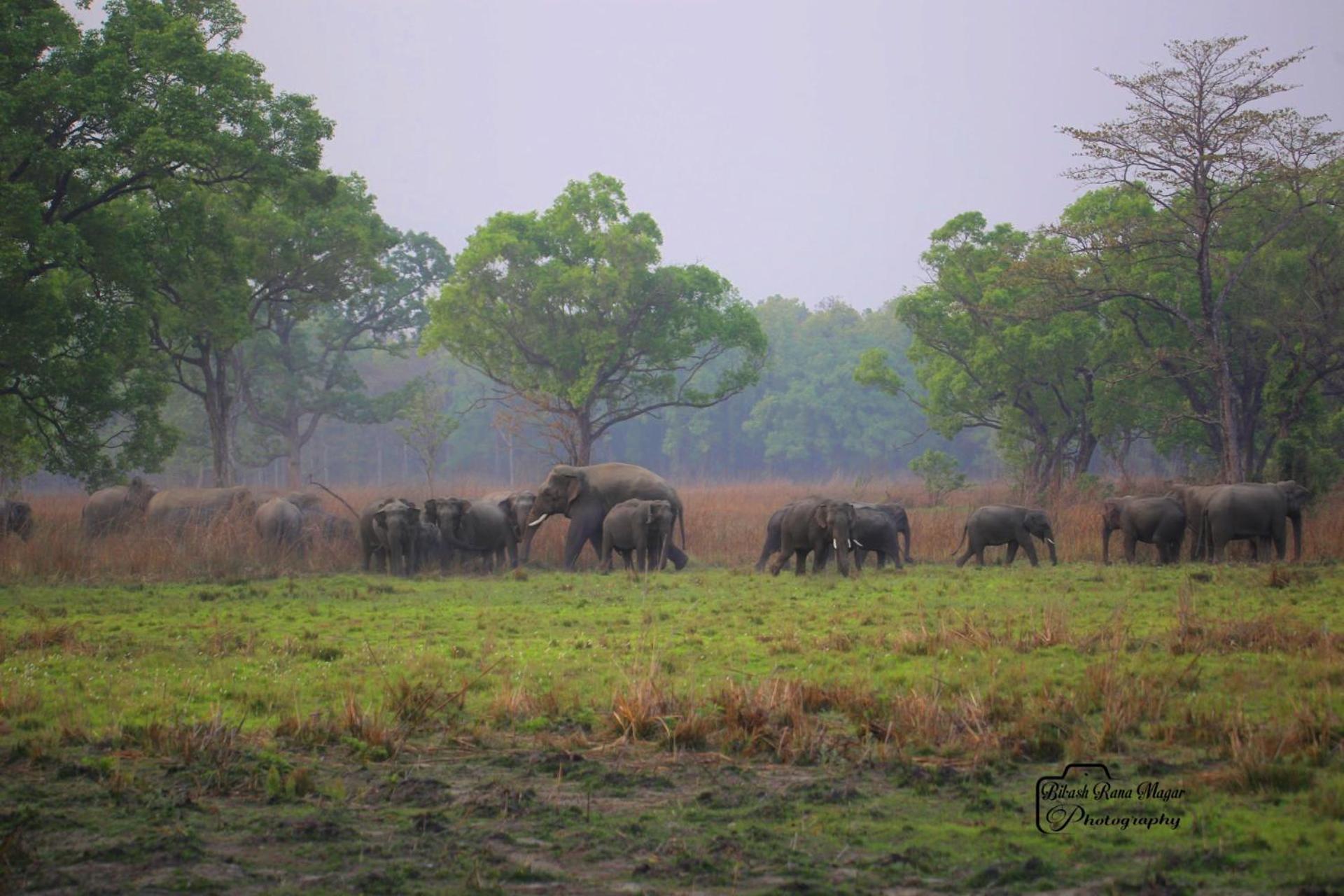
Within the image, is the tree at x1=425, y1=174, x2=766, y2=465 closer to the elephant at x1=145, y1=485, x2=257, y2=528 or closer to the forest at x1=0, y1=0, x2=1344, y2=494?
the forest at x1=0, y1=0, x2=1344, y2=494

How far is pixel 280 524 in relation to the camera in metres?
24.8

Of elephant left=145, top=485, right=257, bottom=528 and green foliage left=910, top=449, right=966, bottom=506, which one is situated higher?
green foliage left=910, top=449, right=966, bottom=506

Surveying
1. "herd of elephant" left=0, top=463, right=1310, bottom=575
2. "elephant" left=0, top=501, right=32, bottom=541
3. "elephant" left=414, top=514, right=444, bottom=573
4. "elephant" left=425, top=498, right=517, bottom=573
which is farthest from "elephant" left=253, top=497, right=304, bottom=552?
"elephant" left=0, top=501, right=32, bottom=541

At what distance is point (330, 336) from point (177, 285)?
26.7m

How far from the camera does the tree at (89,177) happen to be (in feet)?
69.9

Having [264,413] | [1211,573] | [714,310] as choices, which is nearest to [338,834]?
[1211,573]

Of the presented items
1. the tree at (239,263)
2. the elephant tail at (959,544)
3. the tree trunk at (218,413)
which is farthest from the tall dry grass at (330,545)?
the tree at (239,263)

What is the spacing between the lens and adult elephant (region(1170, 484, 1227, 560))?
77.3 ft

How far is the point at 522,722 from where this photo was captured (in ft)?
28.8

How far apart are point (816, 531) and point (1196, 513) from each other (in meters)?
8.04

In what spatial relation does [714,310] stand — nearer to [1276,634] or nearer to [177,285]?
[177,285]

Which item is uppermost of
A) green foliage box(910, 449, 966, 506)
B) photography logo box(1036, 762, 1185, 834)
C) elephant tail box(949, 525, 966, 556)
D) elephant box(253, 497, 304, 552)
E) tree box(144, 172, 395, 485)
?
tree box(144, 172, 395, 485)

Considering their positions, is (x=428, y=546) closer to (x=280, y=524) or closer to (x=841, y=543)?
(x=280, y=524)

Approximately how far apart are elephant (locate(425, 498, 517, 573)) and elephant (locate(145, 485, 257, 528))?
15.0ft
